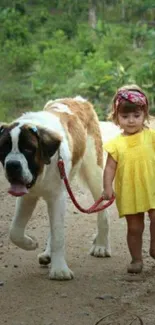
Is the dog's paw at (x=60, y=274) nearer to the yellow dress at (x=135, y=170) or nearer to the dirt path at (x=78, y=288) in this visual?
the dirt path at (x=78, y=288)

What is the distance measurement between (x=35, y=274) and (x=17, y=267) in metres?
0.24

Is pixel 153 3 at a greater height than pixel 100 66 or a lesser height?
greater

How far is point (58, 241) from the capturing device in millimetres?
5211

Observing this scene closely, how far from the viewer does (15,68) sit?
18.4m

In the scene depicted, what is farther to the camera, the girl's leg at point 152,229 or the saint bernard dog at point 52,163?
the girl's leg at point 152,229

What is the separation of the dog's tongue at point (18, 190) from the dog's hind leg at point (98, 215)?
1293 millimetres

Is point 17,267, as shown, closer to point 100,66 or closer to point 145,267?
point 145,267

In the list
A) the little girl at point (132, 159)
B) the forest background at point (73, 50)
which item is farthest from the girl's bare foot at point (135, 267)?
the forest background at point (73, 50)

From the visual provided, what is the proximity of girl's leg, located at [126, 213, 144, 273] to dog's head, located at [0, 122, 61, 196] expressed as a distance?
830 mm

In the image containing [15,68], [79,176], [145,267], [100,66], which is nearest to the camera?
[145,267]

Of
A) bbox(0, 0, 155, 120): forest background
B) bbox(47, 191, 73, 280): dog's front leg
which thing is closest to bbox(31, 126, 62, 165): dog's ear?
bbox(47, 191, 73, 280): dog's front leg

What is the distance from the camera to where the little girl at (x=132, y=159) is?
517 centimetres

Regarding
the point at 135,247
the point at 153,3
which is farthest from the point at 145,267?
the point at 153,3

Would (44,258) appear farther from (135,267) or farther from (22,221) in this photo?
(135,267)
